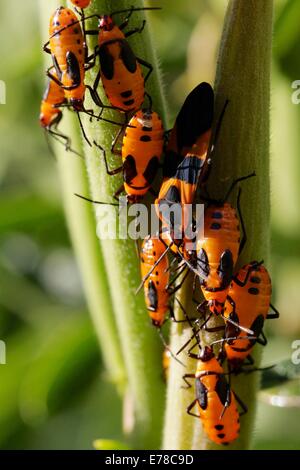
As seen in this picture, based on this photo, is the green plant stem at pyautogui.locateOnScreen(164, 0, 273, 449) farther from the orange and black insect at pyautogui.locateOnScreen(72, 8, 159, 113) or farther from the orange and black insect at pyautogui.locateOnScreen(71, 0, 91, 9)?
the orange and black insect at pyautogui.locateOnScreen(71, 0, 91, 9)

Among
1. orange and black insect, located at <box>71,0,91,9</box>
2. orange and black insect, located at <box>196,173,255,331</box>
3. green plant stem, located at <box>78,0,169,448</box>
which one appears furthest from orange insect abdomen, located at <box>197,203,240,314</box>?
orange and black insect, located at <box>71,0,91,9</box>

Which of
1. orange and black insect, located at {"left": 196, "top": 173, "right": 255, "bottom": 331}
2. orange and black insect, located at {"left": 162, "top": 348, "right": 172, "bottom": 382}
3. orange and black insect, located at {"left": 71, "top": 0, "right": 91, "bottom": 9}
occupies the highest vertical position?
orange and black insect, located at {"left": 71, "top": 0, "right": 91, "bottom": 9}

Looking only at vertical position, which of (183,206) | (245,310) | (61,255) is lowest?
(61,255)

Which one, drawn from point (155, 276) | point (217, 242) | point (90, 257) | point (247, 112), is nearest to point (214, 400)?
point (155, 276)

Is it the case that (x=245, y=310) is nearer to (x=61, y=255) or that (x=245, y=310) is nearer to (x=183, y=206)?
(x=183, y=206)

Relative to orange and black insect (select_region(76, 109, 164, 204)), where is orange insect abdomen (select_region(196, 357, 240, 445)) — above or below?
below

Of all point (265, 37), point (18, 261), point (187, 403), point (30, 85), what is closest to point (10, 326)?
point (18, 261)
